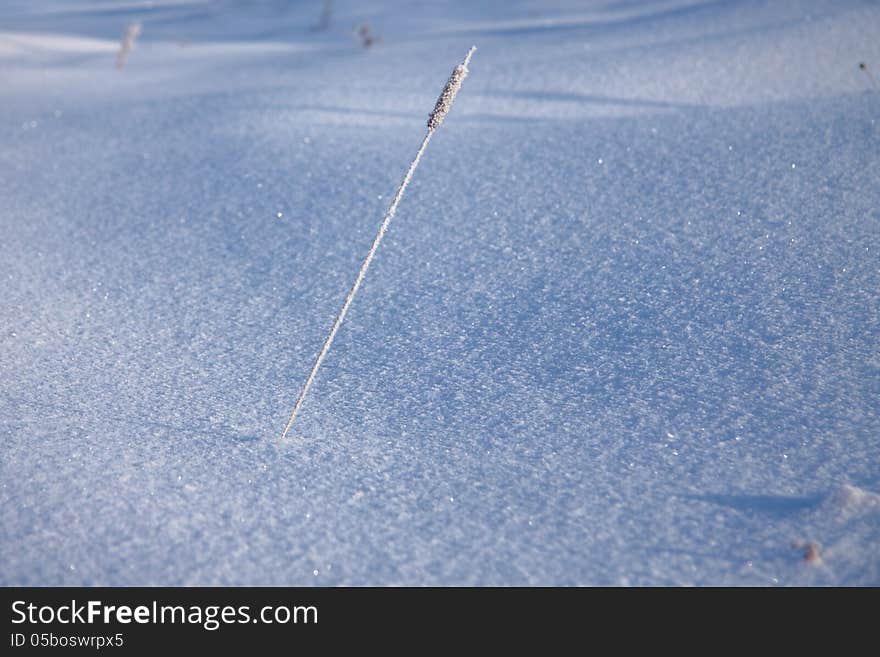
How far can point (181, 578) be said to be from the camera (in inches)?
46.6

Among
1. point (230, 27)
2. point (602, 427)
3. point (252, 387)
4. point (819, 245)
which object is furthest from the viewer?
point (230, 27)

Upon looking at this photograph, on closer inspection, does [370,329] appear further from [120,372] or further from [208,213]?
[208,213]

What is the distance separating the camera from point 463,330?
1834 mm

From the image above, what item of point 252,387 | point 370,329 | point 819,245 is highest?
point 819,245

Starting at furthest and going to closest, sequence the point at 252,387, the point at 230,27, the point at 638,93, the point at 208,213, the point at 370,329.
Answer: the point at 230,27 < the point at 638,93 < the point at 208,213 < the point at 370,329 < the point at 252,387

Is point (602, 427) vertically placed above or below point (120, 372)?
below

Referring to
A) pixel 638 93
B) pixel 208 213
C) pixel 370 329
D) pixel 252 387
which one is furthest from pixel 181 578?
pixel 638 93

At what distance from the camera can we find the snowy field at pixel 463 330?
49.5 inches

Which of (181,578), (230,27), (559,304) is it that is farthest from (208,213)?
(230,27)

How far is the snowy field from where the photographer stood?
126 cm

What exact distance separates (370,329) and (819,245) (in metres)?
1.23
